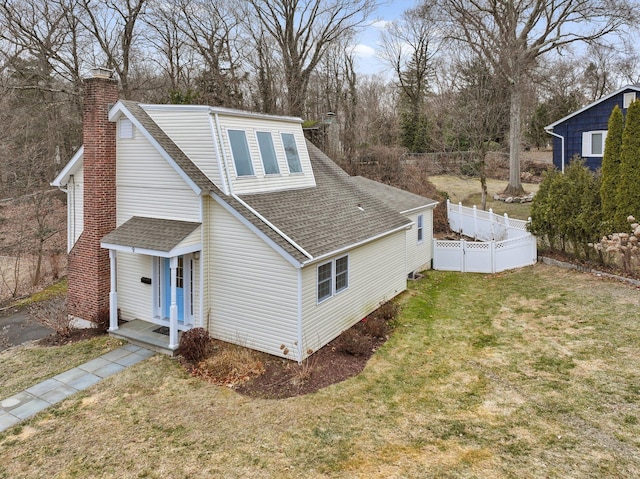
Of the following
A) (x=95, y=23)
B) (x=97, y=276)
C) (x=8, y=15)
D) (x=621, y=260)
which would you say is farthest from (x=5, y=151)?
(x=621, y=260)

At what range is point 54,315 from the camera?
13.0 m

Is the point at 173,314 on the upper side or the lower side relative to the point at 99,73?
lower

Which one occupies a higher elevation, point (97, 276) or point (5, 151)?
point (5, 151)

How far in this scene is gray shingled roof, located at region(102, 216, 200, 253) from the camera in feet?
34.6

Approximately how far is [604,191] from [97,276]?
54.4 feet

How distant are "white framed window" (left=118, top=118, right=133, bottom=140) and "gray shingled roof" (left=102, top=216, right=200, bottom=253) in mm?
2238

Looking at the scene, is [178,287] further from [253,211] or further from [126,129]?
[126,129]

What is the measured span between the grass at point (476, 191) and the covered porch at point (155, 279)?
19.4 m

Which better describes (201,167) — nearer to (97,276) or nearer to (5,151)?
(97,276)

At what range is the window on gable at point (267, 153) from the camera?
12445 mm

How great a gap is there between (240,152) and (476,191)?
77.5 ft

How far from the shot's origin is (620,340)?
10250mm

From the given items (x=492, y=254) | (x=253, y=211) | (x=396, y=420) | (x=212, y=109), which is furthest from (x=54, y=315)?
(x=492, y=254)

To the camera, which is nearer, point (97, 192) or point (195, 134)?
point (195, 134)
